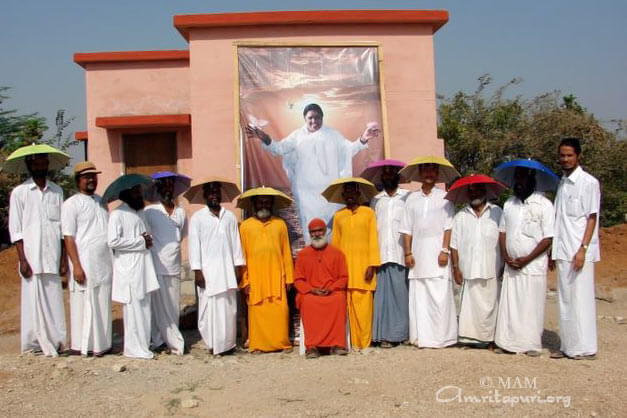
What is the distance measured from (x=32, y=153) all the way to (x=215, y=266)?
2.10 m

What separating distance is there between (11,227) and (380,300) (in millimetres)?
3770

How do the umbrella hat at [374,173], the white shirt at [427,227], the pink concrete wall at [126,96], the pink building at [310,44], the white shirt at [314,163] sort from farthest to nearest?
the pink concrete wall at [126,96]
the pink building at [310,44]
the white shirt at [314,163]
the umbrella hat at [374,173]
the white shirt at [427,227]

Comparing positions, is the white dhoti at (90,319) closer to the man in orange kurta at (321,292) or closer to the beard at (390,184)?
A: the man in orange kurta at (321,292)

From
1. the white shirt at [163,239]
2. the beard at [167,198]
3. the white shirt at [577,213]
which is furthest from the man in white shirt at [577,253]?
the beard at [167,198]

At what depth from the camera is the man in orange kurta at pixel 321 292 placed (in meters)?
6.51

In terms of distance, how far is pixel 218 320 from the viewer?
6770mm

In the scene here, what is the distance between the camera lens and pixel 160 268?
6.87 m

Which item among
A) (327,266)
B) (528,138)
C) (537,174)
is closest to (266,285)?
(327,266)

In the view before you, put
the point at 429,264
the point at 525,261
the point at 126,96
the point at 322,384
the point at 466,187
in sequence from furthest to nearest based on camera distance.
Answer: the point at 126,96 < the point at 429,264 < the point at 466,187 < the point at 525,261 < the point at 322,384

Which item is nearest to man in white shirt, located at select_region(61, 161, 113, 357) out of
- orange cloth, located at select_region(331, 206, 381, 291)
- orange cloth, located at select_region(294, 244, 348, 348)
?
orange cloth, located at select_region(294, 244, 348, 348)

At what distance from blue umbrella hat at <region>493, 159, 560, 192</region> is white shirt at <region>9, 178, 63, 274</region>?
4.48 meters

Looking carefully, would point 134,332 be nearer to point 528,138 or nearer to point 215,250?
point 215,250

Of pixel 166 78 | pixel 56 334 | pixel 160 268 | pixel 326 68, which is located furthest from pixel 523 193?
pixel 166 78

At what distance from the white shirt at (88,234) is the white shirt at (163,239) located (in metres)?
0.54
